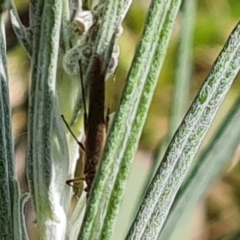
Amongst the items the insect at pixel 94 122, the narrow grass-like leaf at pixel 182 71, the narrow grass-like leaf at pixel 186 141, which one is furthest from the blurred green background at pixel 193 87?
the narrow grass-like leaf at pixel 186 141

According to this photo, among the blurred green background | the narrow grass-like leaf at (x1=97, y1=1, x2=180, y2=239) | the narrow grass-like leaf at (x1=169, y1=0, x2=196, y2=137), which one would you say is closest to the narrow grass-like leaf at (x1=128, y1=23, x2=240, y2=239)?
the narrow grass-like leaf at (x1=97, y1=1, x2=180, y2=239)

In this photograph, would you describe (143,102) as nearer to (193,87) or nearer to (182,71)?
(182,71)

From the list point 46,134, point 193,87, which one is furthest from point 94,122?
point 193,87

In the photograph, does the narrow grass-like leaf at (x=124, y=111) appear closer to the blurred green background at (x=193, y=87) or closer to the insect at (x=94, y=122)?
the insect at (x=94, y=122)

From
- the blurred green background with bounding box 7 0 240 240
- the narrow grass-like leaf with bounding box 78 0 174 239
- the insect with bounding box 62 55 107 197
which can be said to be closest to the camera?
the narrow grass-like leaf with bounding box 78 0 174 239

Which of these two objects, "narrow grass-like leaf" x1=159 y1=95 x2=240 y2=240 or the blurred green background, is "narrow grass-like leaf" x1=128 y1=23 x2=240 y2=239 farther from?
the blurred green background

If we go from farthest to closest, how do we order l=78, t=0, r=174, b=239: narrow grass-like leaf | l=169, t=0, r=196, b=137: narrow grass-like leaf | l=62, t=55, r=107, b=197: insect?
l=169, t=0, r=196, b=137: narrow grass-like leaf < l=62, t=55, r=107, b=197: insect < l=78, t=0, r=174, b=239: narrow grass-like leaf

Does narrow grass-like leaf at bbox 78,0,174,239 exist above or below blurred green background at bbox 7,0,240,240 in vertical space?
above
